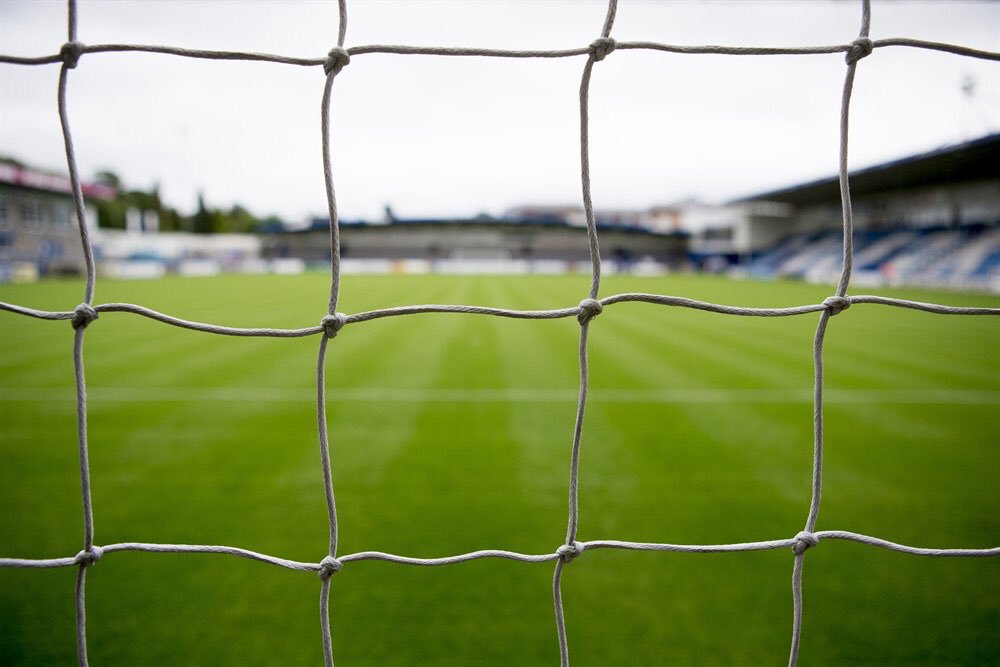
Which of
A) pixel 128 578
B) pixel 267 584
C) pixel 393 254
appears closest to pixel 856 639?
pixel 267 584

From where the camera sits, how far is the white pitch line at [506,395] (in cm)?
414

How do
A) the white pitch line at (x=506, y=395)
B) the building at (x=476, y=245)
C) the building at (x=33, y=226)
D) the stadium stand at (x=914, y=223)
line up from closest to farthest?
the white pitch line at (x=506, y=395) → the stadium stand at (x=914, y=223) → the building at (x=33, y=226) → the building at (x=476, y=245)

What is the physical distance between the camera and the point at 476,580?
1890mm

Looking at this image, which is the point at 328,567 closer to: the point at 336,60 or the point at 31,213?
the point at 336,60

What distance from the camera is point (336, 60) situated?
102cm

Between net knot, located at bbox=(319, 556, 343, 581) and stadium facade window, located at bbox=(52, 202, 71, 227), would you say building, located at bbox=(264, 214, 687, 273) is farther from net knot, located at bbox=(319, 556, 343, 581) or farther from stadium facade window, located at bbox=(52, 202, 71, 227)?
net knot, located at bbox=(319, 556, 343, 581)

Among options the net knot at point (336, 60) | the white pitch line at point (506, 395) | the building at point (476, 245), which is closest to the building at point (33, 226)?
the building at point (476, 245)

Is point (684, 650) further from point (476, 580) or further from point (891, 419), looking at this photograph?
point (891, 419)

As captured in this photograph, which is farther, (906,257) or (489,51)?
(906,257)

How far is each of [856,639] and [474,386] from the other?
3.20 metres

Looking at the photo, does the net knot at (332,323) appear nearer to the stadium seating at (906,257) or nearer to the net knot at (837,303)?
the net knot at (837,303)

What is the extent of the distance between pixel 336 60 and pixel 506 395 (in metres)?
3.43

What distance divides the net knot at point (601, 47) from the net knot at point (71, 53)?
31.6 inches

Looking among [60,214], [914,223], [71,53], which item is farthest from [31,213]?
[914,223]
